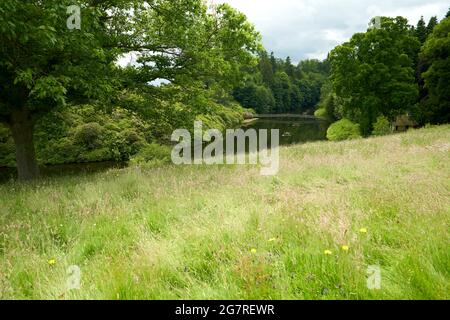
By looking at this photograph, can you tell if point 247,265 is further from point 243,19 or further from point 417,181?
point 243,19

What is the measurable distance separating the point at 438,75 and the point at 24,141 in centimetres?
3868

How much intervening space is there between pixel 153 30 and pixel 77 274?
495 inches

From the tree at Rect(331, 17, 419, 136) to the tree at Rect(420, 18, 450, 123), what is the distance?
7.04 ft

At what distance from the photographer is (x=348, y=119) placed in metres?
57.0

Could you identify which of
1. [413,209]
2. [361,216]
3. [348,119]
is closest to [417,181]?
[413,209]

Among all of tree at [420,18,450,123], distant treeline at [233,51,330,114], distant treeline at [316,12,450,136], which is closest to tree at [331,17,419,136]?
distant treeline at [316,12,450,136]

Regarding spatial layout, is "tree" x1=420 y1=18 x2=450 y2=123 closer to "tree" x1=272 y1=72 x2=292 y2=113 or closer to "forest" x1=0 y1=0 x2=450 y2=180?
"forest" x1=0 y1=0 x2=450 y2=180

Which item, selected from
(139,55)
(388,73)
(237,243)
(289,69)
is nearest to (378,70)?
(388,73)

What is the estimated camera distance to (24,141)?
13789mm

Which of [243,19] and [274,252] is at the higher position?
[243,19]

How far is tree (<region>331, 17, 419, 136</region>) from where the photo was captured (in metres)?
32.9

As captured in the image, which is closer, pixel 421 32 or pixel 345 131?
pixel 421 32

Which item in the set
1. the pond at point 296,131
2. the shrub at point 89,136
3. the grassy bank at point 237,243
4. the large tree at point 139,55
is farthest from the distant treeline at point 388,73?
the grassy bank at point 237,243

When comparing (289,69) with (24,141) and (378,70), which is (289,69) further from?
(24,141)
